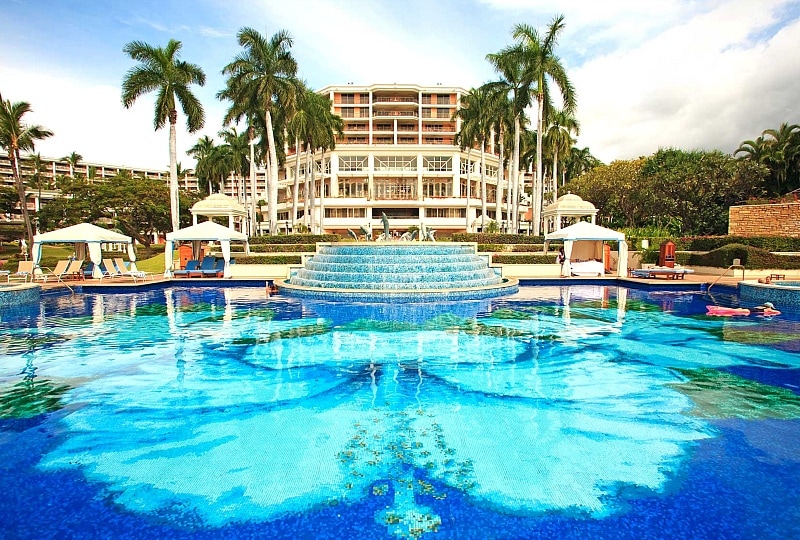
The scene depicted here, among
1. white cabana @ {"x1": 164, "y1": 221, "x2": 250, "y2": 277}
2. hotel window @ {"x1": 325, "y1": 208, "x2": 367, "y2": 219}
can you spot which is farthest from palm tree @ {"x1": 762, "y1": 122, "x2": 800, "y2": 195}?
white cabana @ {"x1": 164, "y1": 221, "x2": 250, "y2": 277}

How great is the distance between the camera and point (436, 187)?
65.1 m

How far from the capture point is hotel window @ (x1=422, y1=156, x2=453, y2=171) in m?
64.1

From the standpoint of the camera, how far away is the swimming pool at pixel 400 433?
432cm

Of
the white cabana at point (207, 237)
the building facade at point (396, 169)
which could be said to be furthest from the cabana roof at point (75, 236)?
the building facade at point (396, 169)

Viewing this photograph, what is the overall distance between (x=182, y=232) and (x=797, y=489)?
85.1 feet

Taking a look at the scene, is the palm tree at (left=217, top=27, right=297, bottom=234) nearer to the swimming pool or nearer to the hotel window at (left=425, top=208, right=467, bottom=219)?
the swimming pool

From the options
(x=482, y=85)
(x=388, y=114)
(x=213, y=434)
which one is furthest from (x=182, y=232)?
(x=388, y=114)

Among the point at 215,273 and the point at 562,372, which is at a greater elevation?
the point at 215,273

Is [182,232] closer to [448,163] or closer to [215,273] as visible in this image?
[215,273]

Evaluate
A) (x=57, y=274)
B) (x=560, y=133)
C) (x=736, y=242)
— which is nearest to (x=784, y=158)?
(x=560, y=133)

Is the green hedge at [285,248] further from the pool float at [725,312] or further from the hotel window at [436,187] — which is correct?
the hotel window at [436,187]

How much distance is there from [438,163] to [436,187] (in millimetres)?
3383

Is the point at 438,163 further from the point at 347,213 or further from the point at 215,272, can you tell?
the point at 215,272

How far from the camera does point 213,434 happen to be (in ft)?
20.2
